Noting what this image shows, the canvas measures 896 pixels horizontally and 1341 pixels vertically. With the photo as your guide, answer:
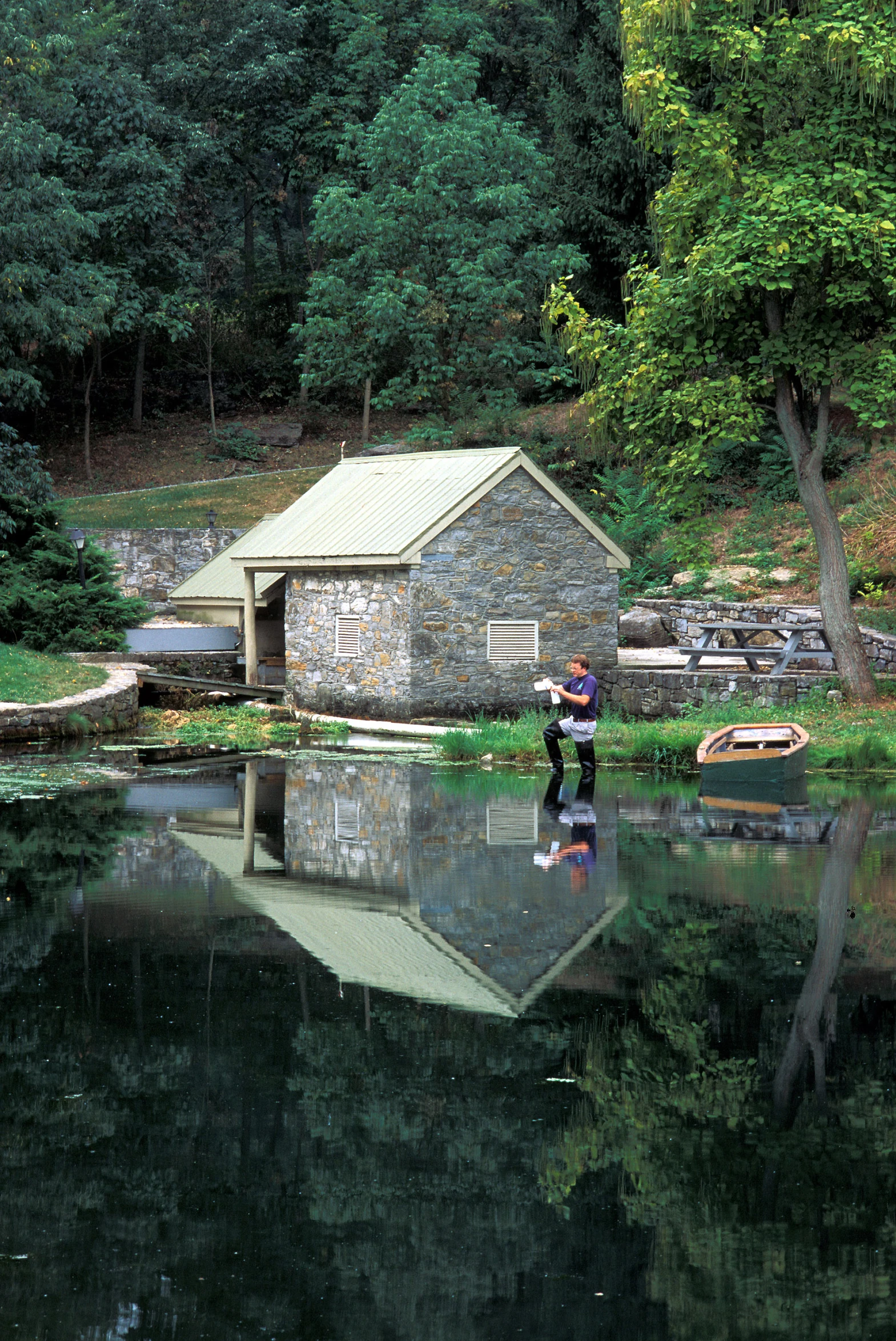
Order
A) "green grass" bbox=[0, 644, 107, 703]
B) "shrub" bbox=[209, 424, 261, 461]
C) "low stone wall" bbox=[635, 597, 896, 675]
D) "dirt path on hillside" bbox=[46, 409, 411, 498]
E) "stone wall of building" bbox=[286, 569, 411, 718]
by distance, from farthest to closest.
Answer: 1. "shrub" bbox=[209, 424, 261, 461]
2. "dirt path on hillside" bbox=[46, 409, 411, 498]
3. "low stone wall" bbox=[635, 597, 896, 675]
4. "stone wall of building" bbox=[286, 569, 411, 718]
5. "green grass" bbox=[0, 644, 107, 703]

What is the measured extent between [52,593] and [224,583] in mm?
3875

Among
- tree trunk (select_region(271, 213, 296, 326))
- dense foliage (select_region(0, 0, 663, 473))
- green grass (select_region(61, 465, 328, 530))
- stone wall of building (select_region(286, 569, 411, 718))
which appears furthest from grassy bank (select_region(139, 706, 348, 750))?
tree trunk (select_region(271, 213, 296, 326))

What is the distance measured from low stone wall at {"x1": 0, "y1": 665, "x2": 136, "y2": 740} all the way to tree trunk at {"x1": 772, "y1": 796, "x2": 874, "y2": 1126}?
43.7 feet

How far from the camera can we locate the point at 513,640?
2422 centimetres

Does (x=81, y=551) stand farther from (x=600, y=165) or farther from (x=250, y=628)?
(x=600, y=165)

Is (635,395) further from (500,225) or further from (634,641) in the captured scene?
(500,225)

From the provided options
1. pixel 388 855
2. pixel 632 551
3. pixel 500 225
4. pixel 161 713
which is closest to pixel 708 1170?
pixel 388 855

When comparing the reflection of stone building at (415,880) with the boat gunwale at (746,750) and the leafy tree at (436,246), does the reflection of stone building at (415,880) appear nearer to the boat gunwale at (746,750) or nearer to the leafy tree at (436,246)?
the boat gunwale at (746,750)

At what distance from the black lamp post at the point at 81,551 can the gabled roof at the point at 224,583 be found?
2554 millimetres

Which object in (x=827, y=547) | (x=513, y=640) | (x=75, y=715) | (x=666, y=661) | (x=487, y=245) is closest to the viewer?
(x=827, y=547)

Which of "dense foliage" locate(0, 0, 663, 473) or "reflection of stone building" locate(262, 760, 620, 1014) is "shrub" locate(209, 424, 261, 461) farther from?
"reflection of stone building" locate(262, 760, 620, 1014)

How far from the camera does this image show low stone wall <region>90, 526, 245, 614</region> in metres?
39.1

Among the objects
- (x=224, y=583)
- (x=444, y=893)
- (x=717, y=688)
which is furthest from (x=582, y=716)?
(x=224, y=583)

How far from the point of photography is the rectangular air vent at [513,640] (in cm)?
2406
